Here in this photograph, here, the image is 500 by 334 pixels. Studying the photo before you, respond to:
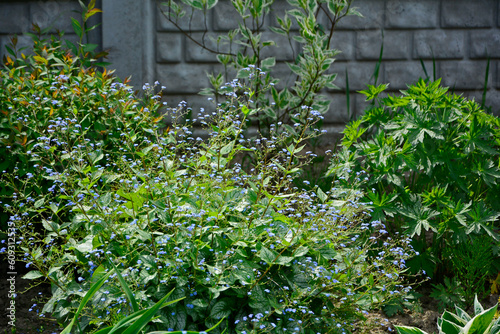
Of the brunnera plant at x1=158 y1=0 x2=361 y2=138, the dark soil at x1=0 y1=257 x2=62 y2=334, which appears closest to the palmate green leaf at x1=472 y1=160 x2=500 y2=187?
the brunnera plant at x1=158 y1=0 x2=361 y2=138

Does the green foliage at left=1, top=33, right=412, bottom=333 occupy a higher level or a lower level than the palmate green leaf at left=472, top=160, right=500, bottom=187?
lower

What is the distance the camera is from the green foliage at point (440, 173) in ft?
8.87

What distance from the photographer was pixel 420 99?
2879 millimetres

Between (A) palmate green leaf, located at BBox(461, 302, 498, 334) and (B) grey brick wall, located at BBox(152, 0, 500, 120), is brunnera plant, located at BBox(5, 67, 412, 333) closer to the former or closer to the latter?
(A) palmate green leaf, located at BBox(461, 302, 498, 334)

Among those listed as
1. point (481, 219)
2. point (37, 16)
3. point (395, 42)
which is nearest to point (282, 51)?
point (395, 42)

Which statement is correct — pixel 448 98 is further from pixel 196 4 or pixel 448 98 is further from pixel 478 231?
pixel 196 4

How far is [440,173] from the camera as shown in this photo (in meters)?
2.92

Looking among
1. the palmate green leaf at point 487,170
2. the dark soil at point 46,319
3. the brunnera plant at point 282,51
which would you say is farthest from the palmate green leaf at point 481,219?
the brunnera plant at point 282,51

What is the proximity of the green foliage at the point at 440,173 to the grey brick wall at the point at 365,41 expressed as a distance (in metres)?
1.87

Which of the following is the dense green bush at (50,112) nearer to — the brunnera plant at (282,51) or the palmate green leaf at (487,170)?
the brunnera plant at (282,51)

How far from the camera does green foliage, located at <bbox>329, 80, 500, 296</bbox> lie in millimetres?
2705

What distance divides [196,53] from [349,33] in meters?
1.40

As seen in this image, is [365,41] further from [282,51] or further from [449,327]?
[449,327]

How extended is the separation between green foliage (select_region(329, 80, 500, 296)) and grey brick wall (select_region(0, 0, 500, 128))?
6.12 feet
